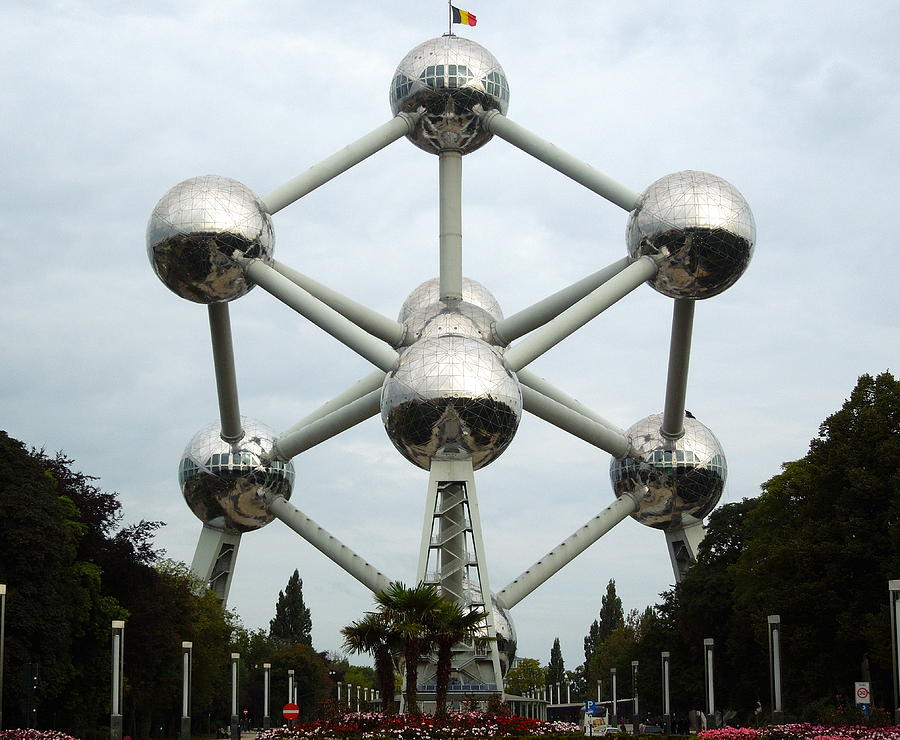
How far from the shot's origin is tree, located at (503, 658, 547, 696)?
94500 mm

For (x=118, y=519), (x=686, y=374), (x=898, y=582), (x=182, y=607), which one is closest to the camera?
(x=898, y=582)

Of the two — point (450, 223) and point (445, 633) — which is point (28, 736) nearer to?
point (445, 633)

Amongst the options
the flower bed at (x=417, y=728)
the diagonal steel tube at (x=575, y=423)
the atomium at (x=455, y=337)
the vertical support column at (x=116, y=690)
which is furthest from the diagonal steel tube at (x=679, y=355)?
the vertical support column at (x=116, y=690)

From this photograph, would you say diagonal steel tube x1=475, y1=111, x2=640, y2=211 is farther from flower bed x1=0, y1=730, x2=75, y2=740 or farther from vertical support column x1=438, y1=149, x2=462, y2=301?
flower bed x1=0, y1=730, x2=75, y2=740

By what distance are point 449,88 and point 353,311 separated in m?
5.95

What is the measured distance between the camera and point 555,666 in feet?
360

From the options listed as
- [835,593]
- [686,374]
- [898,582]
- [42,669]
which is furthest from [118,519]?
[898,582]

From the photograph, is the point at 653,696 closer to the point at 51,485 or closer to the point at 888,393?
the point at 888,393

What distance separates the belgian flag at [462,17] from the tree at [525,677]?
6282cm

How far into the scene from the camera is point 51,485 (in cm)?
3222

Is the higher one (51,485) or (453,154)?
(453,154)

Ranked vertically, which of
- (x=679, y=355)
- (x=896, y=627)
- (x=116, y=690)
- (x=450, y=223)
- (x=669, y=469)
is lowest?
(x=116, y=690)

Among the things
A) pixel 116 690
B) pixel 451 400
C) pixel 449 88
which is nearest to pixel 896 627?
pixel 451 400

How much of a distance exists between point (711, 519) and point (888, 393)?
16911 millimetres
